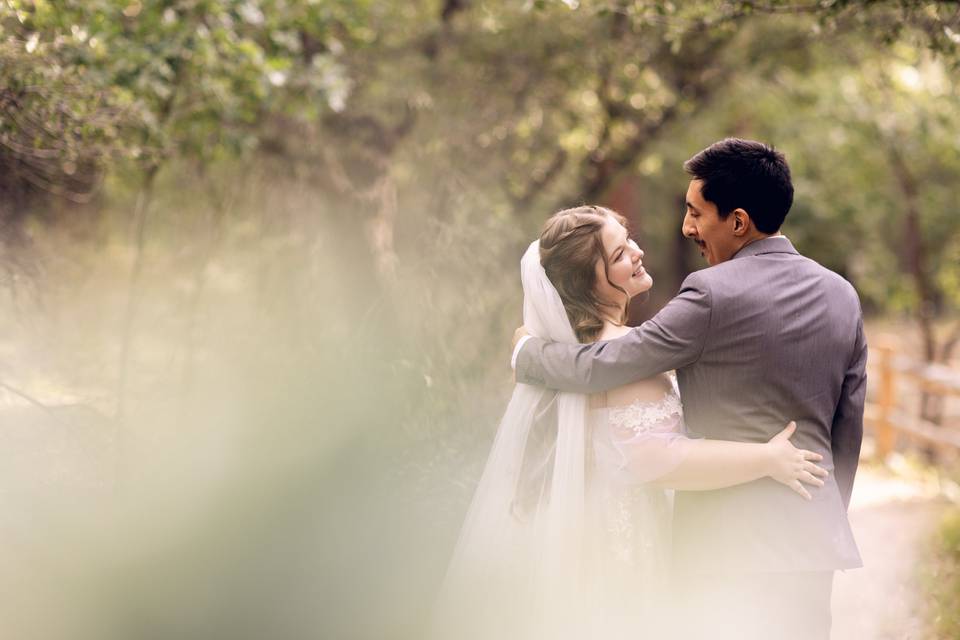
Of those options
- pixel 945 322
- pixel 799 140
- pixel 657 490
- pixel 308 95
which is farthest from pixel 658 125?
pixel 945 322

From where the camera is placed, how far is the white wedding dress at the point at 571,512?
127 inches

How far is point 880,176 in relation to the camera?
1836 cm

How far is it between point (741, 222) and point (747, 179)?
14 cm

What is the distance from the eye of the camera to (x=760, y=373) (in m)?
2.96

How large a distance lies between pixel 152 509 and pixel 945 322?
30.7 metres

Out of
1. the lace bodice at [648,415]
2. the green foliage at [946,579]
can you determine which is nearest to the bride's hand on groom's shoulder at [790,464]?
the lace bodice at [648,415]

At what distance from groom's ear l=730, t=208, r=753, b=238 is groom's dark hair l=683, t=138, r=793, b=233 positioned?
11 mm

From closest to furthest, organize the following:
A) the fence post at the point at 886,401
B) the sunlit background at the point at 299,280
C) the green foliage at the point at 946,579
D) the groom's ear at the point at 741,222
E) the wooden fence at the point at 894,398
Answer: the groom's ear at the point at 741,222 < the sunlit background at the point at 299,280 < the green foliage at the point at 946,579 < the wooden fence at the point at 894,398 < the fence post at the point at 886,401

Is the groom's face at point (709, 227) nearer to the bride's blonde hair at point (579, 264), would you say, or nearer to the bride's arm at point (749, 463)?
the bride's blonde hair at point (579, 264)

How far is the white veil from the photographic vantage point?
10.8 ft

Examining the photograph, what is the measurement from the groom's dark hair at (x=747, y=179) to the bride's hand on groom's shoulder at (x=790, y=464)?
63 cm

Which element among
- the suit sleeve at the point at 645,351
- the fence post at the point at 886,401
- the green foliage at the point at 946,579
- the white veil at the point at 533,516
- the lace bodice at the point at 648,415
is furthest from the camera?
the fence post at the point at 886,401

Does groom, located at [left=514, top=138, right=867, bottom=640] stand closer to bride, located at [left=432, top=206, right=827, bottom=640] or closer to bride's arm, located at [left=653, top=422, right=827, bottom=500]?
bride's arm, located at [left=653, top=422, right=827, bottom=500]

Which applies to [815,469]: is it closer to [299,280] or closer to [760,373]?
[760,373]
